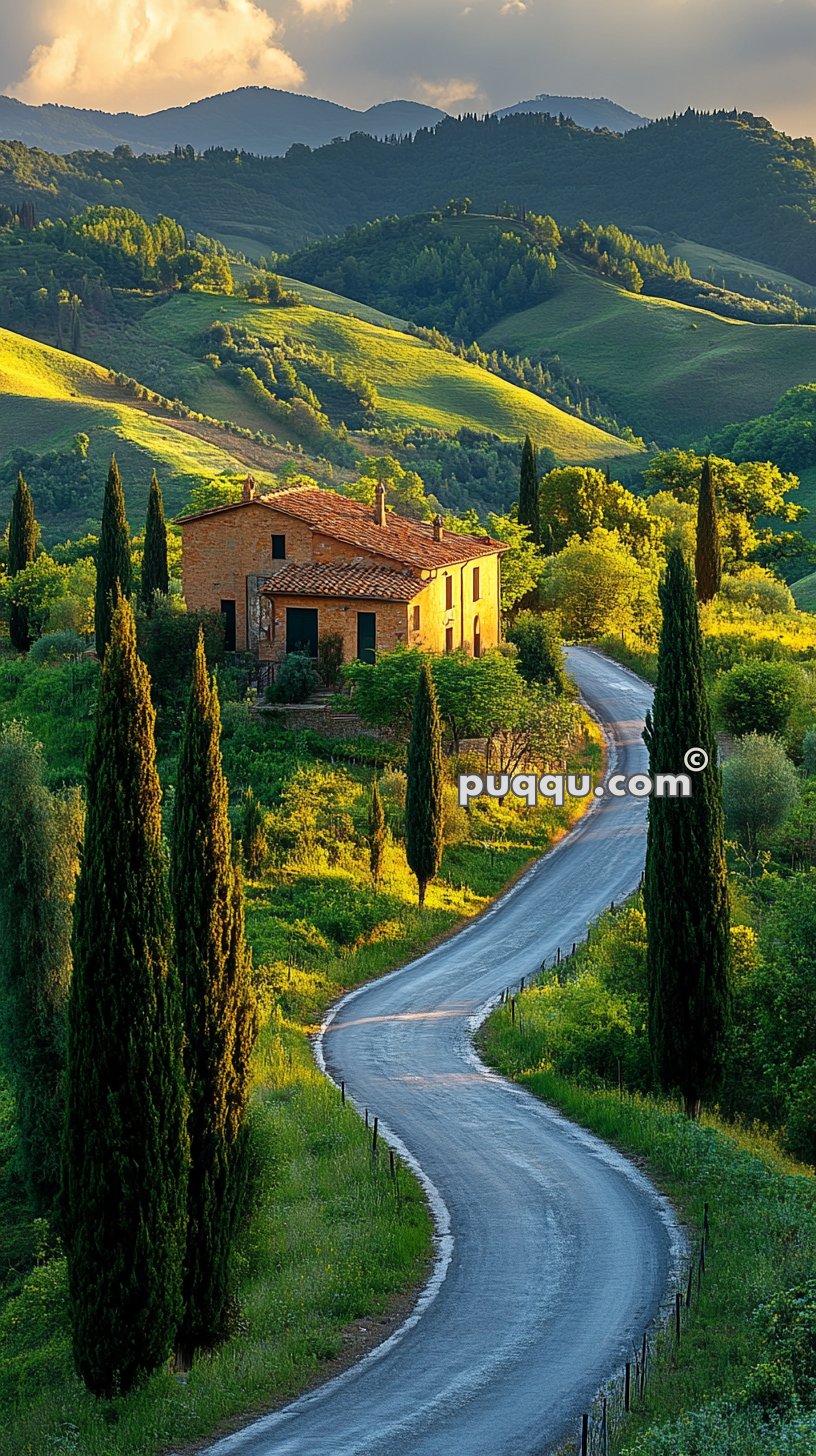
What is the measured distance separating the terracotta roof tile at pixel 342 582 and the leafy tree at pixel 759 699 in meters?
10.4

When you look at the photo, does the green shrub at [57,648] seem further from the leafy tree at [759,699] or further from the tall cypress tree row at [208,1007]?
the tall cypress tree row at [208,1007]

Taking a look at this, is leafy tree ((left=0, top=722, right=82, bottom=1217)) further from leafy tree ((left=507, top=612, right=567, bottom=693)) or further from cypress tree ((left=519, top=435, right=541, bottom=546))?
cypress tree ((left=519, top=435, right=541, bottom=546))

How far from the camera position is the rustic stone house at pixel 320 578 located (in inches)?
2002

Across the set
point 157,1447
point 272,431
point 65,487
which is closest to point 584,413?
point 272,431

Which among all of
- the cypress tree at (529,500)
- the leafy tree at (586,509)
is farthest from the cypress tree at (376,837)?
the leafy tree at (586,509)

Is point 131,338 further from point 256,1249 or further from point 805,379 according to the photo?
point 256,1249

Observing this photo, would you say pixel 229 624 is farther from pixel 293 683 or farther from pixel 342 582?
pixel 293 683

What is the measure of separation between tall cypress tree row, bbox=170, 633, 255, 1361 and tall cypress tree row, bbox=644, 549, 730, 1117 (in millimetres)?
8157

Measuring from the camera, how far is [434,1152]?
22.9m

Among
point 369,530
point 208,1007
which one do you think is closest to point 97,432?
point 369,530

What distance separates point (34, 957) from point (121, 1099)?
10.4 metres

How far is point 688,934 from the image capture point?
24.5 m

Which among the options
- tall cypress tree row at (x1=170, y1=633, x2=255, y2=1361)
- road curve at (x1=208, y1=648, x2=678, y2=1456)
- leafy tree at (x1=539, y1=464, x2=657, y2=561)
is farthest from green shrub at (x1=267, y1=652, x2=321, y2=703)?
leafy tree at (x1=539, y1=464, x2=657, y2=561)

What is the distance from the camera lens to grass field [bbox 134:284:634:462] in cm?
16762
